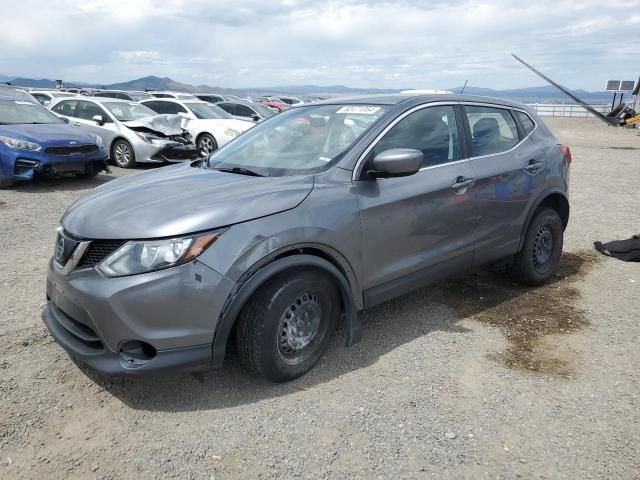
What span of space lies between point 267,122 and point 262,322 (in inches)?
81.1

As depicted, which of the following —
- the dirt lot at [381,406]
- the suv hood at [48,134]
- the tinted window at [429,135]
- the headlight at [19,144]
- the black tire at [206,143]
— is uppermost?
the tinted window at [429,135]

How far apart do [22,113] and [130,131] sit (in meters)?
2.26

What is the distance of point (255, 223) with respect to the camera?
9.30 feet

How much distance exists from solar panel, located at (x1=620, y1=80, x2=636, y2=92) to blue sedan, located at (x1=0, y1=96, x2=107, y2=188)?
113ft

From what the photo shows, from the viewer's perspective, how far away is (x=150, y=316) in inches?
104

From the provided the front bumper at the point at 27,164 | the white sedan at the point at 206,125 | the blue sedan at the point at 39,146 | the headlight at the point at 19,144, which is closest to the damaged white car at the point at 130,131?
the white sedan at the point at 206,125

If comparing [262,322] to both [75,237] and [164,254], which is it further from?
[75,237]

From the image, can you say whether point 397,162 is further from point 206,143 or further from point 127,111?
point 206,143

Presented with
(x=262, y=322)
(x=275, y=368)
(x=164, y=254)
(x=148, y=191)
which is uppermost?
(x=148, y=191)

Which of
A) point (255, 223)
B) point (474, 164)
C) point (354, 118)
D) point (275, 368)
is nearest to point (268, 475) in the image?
point (275, 368)

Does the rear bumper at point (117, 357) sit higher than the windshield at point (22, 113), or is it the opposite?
the windshield at point (22, 113)

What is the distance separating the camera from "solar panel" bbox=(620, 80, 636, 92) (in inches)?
1321

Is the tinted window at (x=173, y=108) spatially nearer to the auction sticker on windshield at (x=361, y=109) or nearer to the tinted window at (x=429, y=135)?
the auction sticker on windshield at (x=361, y=109)

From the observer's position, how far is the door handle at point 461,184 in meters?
3.82
